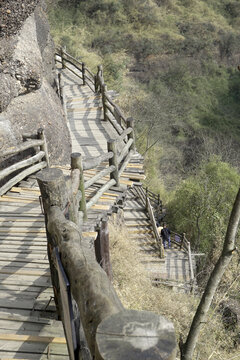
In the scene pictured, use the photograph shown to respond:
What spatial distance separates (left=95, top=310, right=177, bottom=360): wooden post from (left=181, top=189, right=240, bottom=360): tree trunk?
2.91m

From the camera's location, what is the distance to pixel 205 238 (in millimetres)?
14641

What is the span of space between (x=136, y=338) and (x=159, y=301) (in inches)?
297

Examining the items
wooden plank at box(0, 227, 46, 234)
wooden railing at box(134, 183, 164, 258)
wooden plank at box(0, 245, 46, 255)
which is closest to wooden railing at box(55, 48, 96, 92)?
wooden railing at box(134, 183, 164, 258)

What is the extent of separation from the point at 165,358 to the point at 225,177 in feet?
47.6

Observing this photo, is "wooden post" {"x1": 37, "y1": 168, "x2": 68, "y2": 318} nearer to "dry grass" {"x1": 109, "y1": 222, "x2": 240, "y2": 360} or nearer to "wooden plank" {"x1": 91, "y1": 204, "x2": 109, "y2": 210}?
"wooden plank" {"x1": 91, "y1": 204, "x2": 109, "y2": 210}

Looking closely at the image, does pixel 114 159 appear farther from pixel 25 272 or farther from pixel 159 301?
pixel 159 301

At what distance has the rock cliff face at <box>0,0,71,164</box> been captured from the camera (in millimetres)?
7094

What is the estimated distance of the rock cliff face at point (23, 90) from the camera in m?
7.09

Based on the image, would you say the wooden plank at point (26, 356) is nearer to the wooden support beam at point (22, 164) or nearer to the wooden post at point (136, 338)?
the wooden post at point (136, 338)

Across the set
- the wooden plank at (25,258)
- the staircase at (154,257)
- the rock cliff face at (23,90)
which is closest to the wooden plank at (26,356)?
the wooden plank at (25,258)

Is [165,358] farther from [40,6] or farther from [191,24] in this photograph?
[191,24]

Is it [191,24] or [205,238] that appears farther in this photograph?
[191,24]

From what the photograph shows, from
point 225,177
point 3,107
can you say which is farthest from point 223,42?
point 3,107

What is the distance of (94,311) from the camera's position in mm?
1599
